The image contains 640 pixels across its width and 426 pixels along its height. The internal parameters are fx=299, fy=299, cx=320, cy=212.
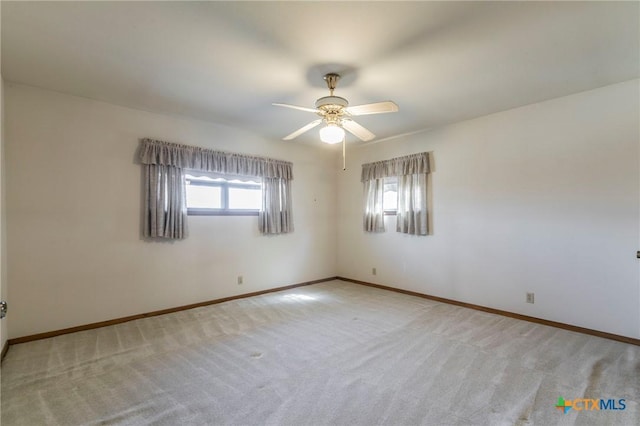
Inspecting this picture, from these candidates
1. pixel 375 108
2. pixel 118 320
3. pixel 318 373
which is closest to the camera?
pixel 318 373

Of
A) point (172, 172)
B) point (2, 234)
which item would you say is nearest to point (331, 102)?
point (172, 172)

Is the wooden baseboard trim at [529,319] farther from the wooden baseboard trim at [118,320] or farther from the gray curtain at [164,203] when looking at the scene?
the gray curtain at [164,203]

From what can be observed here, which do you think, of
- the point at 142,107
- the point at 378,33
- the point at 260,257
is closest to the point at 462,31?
the point at 378,33

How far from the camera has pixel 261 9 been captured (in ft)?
6.35

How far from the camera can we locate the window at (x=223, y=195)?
417 centimetres

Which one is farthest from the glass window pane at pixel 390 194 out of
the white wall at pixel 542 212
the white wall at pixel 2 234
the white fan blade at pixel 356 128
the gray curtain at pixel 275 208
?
the white wall at pixel 2 234

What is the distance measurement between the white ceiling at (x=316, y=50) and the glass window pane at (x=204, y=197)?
3.86 feet

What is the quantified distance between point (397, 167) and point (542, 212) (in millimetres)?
2082

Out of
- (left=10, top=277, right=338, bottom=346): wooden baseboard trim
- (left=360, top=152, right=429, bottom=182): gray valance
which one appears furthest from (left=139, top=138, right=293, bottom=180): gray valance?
(left=10, top=277, right=338, bottom=346): wooden baseboard trim

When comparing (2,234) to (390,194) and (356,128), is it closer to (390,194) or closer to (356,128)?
(356,128)

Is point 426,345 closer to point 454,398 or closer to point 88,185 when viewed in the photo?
point 454,398

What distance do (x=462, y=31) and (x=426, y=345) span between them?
268 cm

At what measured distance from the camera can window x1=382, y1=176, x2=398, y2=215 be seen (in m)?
5.10

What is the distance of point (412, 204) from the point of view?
468 cm
